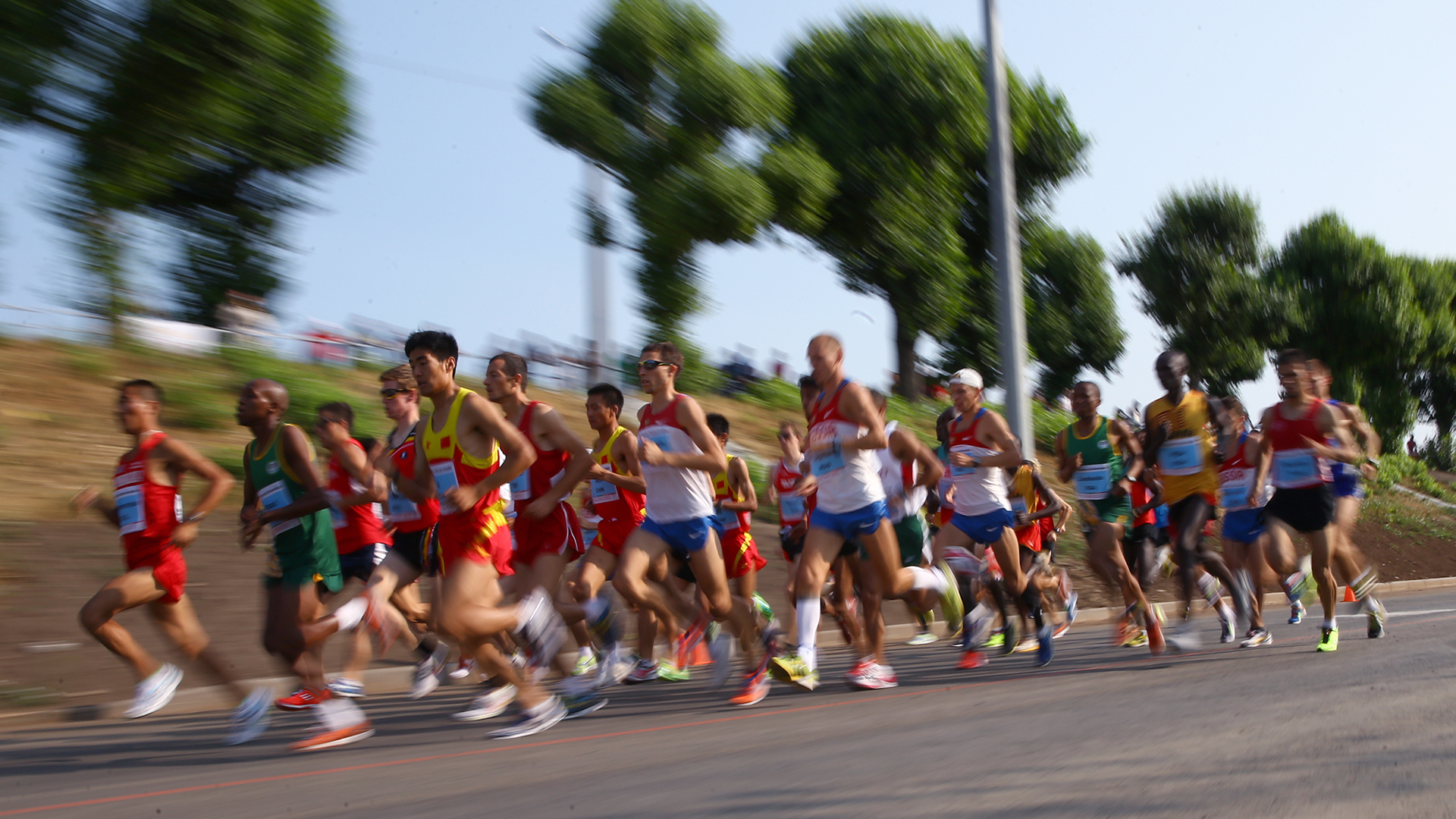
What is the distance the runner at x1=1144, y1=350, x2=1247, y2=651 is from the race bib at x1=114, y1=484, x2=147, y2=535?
6.55 meters

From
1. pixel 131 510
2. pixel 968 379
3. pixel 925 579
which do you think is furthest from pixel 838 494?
pixel 131 510

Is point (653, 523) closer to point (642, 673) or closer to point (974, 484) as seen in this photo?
point (642, 673)

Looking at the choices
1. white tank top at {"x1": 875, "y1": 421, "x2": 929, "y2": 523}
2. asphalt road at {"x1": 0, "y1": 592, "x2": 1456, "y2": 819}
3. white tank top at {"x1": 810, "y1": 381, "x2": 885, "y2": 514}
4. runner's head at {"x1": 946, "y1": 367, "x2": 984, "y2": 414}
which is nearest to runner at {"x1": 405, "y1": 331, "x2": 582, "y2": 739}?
asphalt road at {"x1": 0, "y1": 592, "x2": 1456, "y2": 819}

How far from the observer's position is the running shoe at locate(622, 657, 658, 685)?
8.62m

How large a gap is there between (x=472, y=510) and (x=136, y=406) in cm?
247

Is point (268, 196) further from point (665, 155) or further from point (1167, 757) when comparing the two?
point (1167, 757)

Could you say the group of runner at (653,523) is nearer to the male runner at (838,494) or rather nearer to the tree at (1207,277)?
the male runner at (838,494)

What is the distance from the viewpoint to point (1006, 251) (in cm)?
1347

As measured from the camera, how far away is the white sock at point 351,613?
21.1ft

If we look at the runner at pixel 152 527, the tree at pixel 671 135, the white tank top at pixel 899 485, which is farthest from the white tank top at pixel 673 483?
the tree at pixel 671 135

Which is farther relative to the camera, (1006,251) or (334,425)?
(1006,251)

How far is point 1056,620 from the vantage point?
37.4 feet

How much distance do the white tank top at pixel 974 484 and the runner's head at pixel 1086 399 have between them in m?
0.97

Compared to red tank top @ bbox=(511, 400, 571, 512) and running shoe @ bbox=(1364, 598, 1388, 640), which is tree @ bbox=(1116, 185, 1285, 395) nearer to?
running shoe @ bbox=(1364, 598, 1388, 640)
